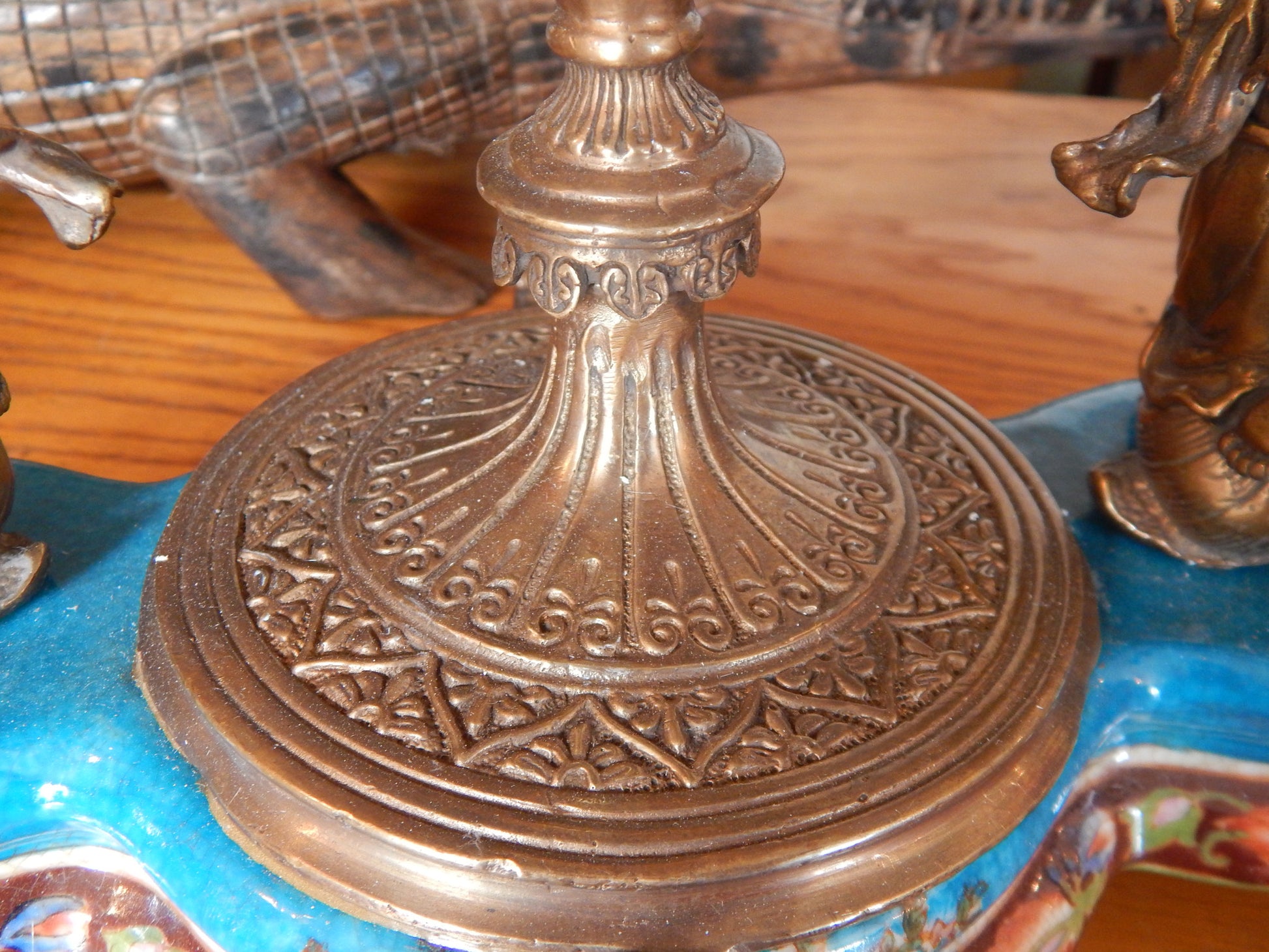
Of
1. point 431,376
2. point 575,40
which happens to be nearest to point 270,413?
point 431,376

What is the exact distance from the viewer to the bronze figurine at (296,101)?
128 cm

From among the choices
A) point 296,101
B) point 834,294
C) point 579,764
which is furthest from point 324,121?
point 579,764

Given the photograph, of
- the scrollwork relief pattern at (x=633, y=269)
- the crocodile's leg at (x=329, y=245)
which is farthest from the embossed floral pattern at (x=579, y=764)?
the crocodile's leg at (x=329, y=245)

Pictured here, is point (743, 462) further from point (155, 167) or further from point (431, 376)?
point (155, 167)

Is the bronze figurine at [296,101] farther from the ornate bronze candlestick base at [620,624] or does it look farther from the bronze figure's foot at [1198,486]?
the bronze figure's foot at [1198,486]

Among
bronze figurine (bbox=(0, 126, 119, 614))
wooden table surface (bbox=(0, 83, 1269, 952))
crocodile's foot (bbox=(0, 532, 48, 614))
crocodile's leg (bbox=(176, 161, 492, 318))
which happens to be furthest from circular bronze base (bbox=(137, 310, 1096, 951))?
crocodile's leg (bbox=(176, 161, 492, 318))

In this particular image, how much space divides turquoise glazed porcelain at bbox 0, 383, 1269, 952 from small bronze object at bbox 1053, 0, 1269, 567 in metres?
0.04

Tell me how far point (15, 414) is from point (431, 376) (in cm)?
53

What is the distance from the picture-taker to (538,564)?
75 cm

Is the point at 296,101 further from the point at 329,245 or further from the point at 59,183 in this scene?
the point at 59,183

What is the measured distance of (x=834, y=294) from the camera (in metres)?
1.47

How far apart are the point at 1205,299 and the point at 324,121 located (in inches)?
35.6

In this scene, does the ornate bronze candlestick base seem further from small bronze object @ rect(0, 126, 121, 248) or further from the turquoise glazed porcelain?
small bronze object @ rect(0, 126, 121, 248)

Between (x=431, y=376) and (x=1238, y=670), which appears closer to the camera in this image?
(x=1238, y=670)
